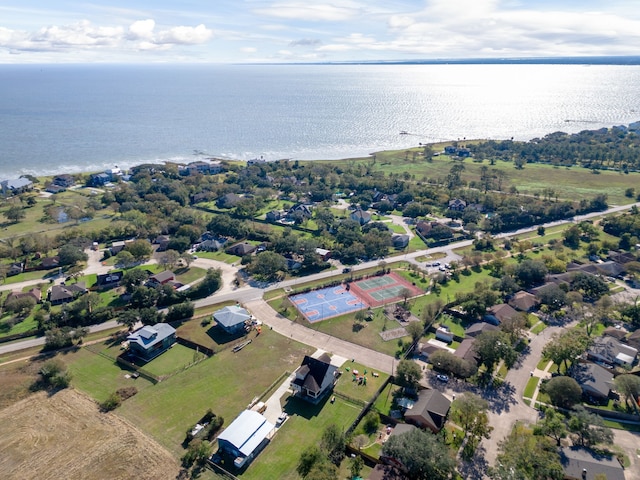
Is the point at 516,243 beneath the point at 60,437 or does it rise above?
above

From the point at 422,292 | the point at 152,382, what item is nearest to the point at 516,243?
the point at 422,292

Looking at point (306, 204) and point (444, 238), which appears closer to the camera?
point (444, 238)

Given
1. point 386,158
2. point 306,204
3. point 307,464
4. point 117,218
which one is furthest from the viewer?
point 386,158

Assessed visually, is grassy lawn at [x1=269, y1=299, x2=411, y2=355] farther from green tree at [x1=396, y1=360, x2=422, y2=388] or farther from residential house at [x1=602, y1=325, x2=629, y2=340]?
residential house at [x1=602, y1=325, x2=629, y2=340]

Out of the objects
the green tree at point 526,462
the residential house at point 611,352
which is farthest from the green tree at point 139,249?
the residential house at point 611,352

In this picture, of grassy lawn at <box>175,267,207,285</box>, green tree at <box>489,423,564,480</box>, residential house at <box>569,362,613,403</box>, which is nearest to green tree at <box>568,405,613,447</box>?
green tree at <box>489,423,564,480</box>

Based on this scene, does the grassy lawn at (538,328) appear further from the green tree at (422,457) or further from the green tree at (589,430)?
the green tree at (422,457)

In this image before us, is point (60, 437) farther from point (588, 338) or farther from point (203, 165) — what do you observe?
point (203, 165)
